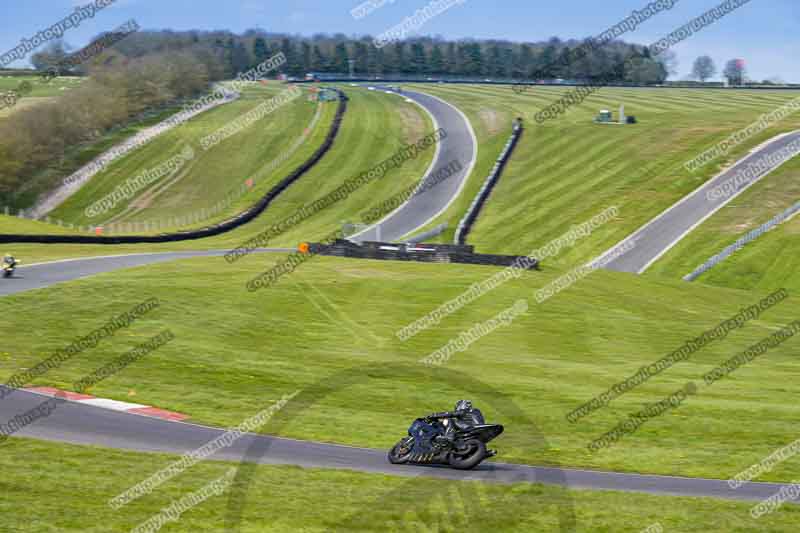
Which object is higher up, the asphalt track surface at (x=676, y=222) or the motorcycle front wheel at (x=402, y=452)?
the motorcycle front wheel at (x=402, y=452)

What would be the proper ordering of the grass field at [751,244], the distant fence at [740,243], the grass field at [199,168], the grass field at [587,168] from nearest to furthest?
the grass field at [751,244] → the distant fence at [740,243] → the grass field at [587,168] → the grass field at [199,168]

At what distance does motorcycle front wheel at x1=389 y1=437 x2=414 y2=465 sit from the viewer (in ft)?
61.9

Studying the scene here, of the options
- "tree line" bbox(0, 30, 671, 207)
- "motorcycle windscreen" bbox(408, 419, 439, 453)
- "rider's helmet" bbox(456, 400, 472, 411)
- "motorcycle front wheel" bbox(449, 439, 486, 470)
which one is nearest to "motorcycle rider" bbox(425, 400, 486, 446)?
"rider's helmet" bbox(456, 400, 472, 411)

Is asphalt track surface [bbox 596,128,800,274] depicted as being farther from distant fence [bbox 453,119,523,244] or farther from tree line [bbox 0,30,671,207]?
tree line [bbox 0,30,671,207]

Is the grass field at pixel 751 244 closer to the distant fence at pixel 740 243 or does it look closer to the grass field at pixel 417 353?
the distant fence at pixel 740 243

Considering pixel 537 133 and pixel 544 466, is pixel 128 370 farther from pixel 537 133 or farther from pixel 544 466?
pixel 537 133

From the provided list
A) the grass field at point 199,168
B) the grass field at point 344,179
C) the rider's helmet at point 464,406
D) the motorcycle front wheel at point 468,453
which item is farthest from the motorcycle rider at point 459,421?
the grass field at point 199,168

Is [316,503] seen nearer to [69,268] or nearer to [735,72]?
[69,268]

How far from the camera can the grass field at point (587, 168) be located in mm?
71750

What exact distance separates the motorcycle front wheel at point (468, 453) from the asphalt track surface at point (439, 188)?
132ft

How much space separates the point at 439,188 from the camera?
85.9 m

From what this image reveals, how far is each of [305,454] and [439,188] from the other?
67571mm

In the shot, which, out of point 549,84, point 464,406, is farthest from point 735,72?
point 464,406

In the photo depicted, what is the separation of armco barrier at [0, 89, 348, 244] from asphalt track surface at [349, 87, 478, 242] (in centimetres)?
964
